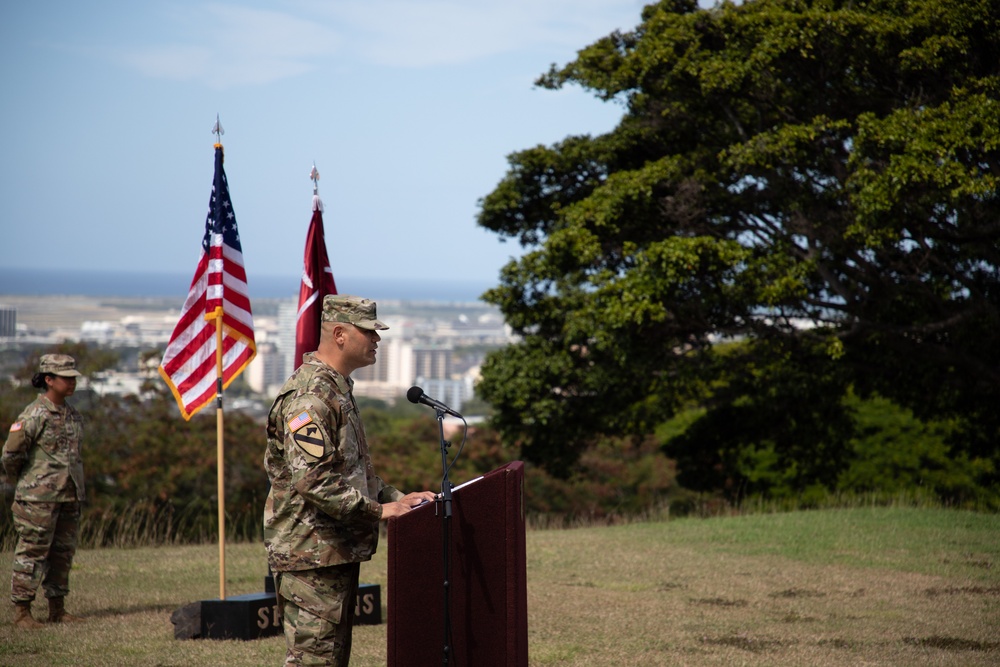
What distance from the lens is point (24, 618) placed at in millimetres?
7914

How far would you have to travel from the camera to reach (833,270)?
1573cm

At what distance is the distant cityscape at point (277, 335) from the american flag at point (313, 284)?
141ft

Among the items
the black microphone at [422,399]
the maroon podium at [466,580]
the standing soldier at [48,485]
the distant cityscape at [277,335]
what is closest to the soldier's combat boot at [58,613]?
the standing soldier at [48,485]

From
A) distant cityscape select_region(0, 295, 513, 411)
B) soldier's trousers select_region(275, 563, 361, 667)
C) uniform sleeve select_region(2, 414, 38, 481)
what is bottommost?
soldier's trousers select_region(275, 563, 361, 667)

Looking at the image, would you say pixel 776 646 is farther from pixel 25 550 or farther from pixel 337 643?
pixel 25 550

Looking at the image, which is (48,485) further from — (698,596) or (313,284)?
(698,596)

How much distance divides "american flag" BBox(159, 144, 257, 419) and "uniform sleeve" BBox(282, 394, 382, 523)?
4521 millimetres

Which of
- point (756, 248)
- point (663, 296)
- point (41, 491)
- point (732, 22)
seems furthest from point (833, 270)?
point (41, 491)

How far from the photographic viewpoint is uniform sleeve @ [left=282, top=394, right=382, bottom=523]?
421 centimetres

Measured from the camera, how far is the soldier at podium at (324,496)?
4238 millimetres

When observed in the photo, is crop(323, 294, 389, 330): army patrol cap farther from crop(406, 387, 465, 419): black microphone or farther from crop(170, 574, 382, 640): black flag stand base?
crop(170, 574, 382, 640): black flag stand base

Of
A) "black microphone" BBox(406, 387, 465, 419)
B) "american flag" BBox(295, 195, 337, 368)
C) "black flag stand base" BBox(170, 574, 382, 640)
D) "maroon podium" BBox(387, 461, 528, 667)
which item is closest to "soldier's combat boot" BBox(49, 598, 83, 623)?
"black flag stand base" BBox(170, 574, 382, 640)

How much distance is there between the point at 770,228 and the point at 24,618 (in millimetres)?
12040

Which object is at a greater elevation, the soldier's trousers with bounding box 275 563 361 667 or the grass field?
the soldier's trousers with bounding box 275 563 361 667
